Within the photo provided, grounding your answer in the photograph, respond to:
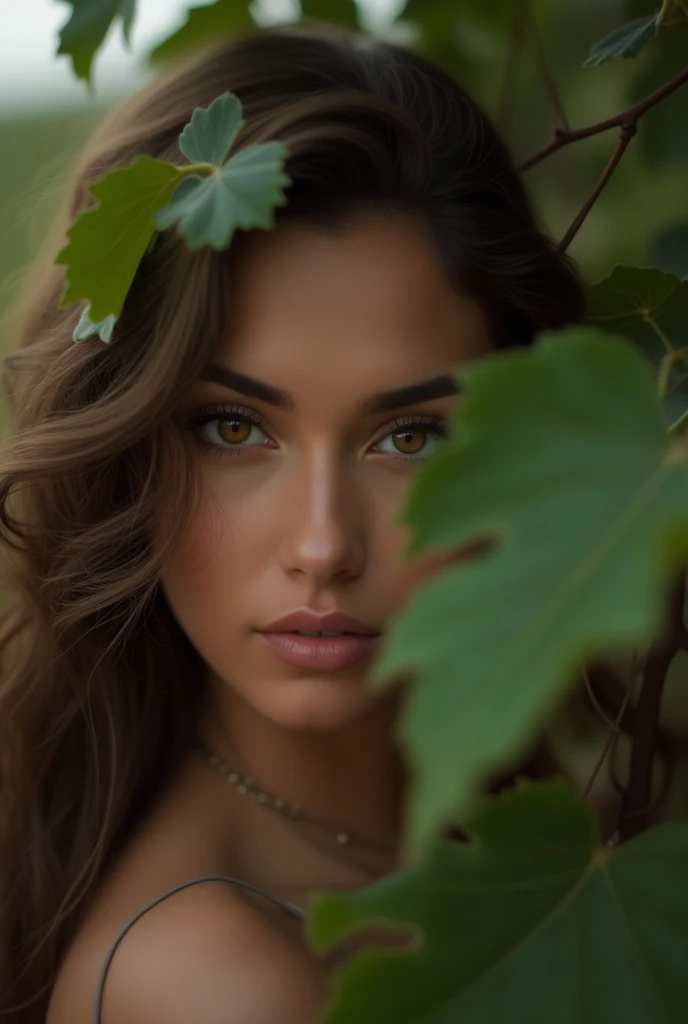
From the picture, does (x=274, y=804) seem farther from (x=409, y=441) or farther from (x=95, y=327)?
(x=95, y=327)

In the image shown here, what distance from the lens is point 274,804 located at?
113cm

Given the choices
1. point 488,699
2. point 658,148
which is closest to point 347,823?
point 658,148

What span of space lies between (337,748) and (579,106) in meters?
0.84

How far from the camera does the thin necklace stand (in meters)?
1.13

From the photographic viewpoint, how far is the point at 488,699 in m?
0.37

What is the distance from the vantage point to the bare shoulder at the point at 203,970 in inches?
35.2

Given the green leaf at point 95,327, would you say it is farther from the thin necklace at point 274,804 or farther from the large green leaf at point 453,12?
the large green leaf at point 453,12

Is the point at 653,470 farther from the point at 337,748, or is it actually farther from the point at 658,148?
the point at 658,148

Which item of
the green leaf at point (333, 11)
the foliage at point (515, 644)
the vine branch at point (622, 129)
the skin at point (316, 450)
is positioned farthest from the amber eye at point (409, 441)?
the green leaf at point (333, 11)

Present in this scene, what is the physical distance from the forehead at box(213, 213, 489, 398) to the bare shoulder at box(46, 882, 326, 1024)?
1.32ft

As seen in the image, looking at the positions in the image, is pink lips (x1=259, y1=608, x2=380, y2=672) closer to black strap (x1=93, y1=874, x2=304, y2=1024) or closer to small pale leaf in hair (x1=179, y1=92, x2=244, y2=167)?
black strap (x1=93, y1=874, x2=304, y2=1024)

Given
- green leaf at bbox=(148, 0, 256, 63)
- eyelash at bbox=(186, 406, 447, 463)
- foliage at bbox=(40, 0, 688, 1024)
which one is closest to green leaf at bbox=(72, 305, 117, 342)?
foliage at bbox=(40, 0, 688, 1024)

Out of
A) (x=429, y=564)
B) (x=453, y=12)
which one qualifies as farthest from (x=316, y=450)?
(x=453, y=12)

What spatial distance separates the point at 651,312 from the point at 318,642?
1.26ft
